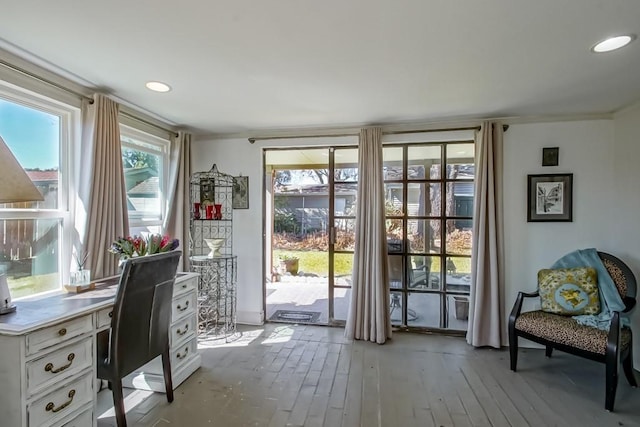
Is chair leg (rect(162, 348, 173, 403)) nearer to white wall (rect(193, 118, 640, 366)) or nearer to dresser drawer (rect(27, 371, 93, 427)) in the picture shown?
dresser drawer (rect(27, 371, 93, 427))

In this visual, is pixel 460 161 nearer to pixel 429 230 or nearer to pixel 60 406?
pixel 429 230

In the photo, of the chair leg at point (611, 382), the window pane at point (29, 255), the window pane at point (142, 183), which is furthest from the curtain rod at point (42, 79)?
the chair leg at point (611, 382)

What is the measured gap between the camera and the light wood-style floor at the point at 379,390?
6.79 ft

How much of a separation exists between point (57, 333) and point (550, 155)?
4.05 metres

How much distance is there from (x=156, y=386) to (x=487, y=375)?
8.55ft

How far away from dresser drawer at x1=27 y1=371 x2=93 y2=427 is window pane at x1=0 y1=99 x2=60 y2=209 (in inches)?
48.5

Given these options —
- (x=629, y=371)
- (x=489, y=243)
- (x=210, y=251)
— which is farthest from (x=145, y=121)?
(x=629, y=371)

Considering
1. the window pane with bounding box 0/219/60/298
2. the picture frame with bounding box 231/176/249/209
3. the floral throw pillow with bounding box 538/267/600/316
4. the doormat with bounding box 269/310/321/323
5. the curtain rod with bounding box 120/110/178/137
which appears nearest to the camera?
the window pane with bounding box 0/219/60/298

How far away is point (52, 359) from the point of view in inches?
62.7

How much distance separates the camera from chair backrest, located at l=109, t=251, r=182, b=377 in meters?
1.81

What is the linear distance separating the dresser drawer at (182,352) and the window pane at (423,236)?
92.9 inches

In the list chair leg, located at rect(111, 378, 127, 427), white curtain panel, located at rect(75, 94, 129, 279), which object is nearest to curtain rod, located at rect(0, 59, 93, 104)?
white curtain panel, located at rect(75, 94, 129, 279)

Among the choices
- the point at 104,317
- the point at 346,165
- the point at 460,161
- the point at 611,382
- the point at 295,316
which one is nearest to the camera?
the point at 104,317

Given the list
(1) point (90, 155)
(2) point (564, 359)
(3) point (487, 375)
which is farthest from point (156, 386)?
(2) point (564, 359)
